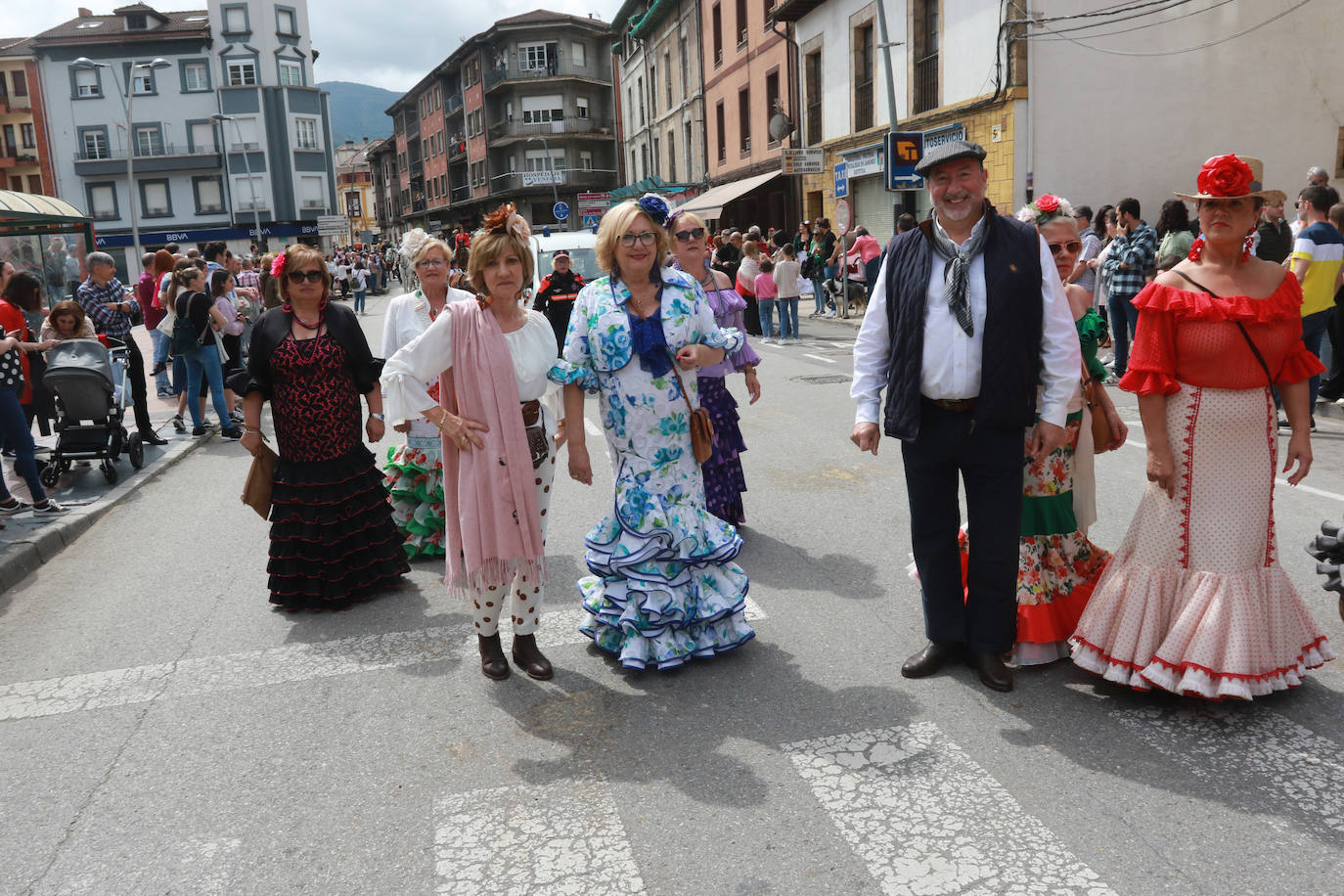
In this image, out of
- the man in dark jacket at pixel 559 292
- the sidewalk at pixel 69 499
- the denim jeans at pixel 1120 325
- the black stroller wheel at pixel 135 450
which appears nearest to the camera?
the sidewalk at pixel 69 499

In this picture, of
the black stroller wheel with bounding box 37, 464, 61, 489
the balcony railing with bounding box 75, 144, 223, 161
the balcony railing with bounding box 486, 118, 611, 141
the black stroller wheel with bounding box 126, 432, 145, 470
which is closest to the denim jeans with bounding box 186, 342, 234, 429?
the black stroller wheel with bounding box 126, 432, 145, 470

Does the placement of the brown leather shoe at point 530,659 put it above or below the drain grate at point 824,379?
below

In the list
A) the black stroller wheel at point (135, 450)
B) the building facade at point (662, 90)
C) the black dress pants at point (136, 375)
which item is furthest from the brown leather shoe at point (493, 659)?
the building facade at point (662, 90)

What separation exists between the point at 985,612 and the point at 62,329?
8.21 metres

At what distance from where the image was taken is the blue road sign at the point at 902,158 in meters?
18.6

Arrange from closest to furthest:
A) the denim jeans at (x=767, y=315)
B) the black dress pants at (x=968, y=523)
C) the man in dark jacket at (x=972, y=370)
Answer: the man in dark jacket at (x=972, y=370), the black dress pants at (x=968, y=523), the denim jeans at (x=767, y=315)

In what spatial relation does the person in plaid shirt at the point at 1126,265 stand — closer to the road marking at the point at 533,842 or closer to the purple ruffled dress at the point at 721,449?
the purple ruffled dress at the point at 721,449

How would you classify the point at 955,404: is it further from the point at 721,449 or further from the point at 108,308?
the point at 108,308

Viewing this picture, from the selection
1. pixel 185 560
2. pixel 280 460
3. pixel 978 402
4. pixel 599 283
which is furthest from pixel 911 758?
pixel 185 560

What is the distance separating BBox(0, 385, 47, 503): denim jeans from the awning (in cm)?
2406

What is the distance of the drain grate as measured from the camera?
42.0 feet

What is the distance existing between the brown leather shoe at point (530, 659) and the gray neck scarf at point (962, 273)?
2.15 metres

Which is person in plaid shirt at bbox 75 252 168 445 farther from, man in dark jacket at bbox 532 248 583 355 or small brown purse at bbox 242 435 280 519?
small brown purse at bbox 242 435 280 519

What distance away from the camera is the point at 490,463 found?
4.19 m
